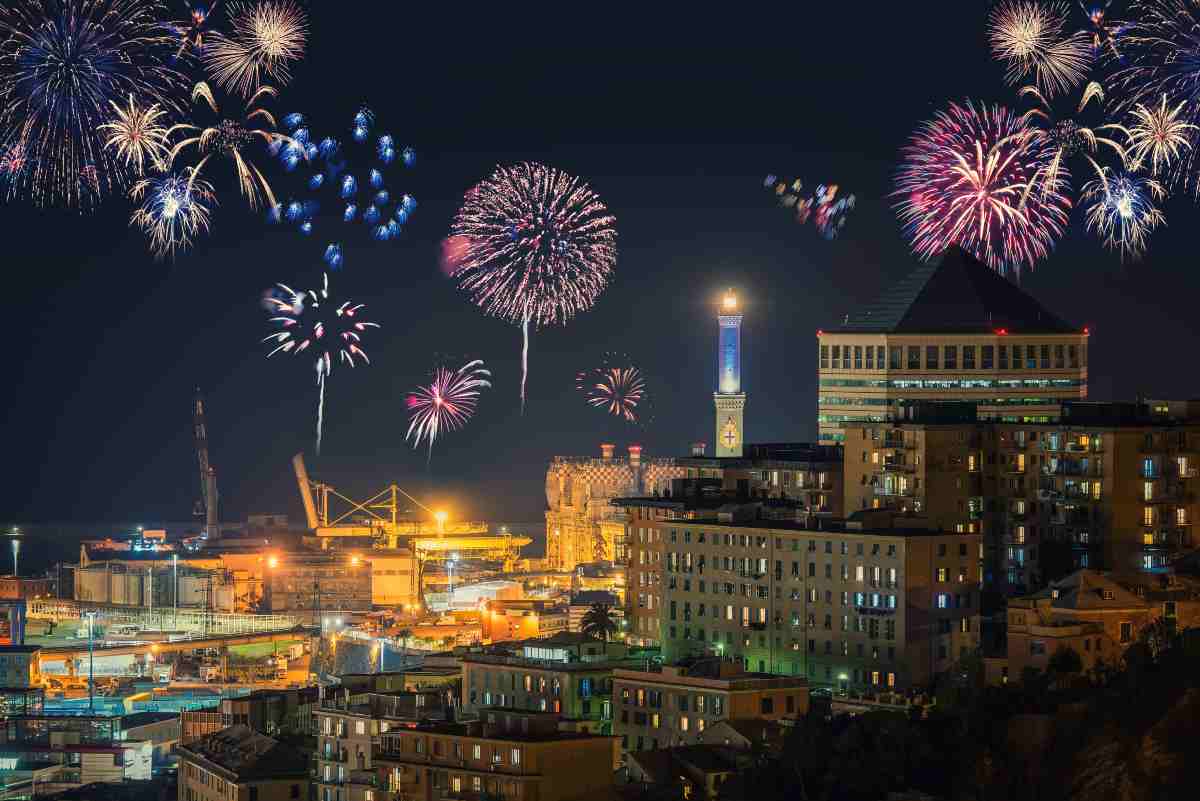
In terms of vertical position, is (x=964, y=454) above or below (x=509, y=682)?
above

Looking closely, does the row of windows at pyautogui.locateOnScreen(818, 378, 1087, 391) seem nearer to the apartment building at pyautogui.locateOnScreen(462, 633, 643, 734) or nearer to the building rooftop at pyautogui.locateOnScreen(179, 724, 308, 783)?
the apartment building at pyautogui.locateOnScreen(462, 633, 643, 734)

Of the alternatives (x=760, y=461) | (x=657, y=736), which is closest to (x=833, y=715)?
(x=657, y=736)

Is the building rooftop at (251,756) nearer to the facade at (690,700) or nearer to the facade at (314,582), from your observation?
the facade at (690,700)

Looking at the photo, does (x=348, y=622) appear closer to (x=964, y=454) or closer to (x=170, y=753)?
(x=170, y=753)

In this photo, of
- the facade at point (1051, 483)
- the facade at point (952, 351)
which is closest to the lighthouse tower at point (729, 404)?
the facade at point (952, 351)

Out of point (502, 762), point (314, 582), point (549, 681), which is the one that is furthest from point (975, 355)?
point (314, 582)
